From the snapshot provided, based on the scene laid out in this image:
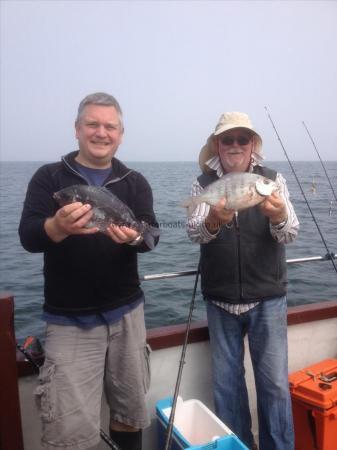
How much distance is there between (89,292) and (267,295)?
4.50ft

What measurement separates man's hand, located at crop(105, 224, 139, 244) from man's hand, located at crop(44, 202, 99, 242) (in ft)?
0.45

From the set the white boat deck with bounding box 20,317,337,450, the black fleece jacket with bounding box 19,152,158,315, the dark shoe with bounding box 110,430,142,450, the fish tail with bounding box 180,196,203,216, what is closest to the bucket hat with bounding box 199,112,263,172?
the fish tail with bounding box 180,196,203,216

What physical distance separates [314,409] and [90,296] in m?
2.12

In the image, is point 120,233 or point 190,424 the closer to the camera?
point 120,233

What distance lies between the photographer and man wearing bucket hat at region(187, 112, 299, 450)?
3.25 m

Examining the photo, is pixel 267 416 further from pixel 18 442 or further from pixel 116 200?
pixel 116 200

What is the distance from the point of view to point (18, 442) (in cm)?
292

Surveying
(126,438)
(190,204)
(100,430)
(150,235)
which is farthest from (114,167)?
(126,438)

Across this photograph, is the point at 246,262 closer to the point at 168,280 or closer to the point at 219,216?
the point at 219,216

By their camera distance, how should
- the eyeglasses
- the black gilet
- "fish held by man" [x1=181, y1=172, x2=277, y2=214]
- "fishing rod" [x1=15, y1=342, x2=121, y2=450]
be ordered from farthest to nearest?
the eyeglasses, the black gilet, "fish held by man" [x1=181, y1=172, x2=277, y2=214], "fishing rod" [x1=15, y1=342, x2=121, y2=450]

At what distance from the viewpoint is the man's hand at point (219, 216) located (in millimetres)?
2992

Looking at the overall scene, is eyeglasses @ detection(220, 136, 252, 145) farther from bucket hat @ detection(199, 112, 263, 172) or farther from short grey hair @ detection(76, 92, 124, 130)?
short grey hair @ detection(76, 92, 124, 130)

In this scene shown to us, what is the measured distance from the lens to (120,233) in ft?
8.79

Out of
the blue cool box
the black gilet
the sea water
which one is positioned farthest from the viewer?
the sea water
